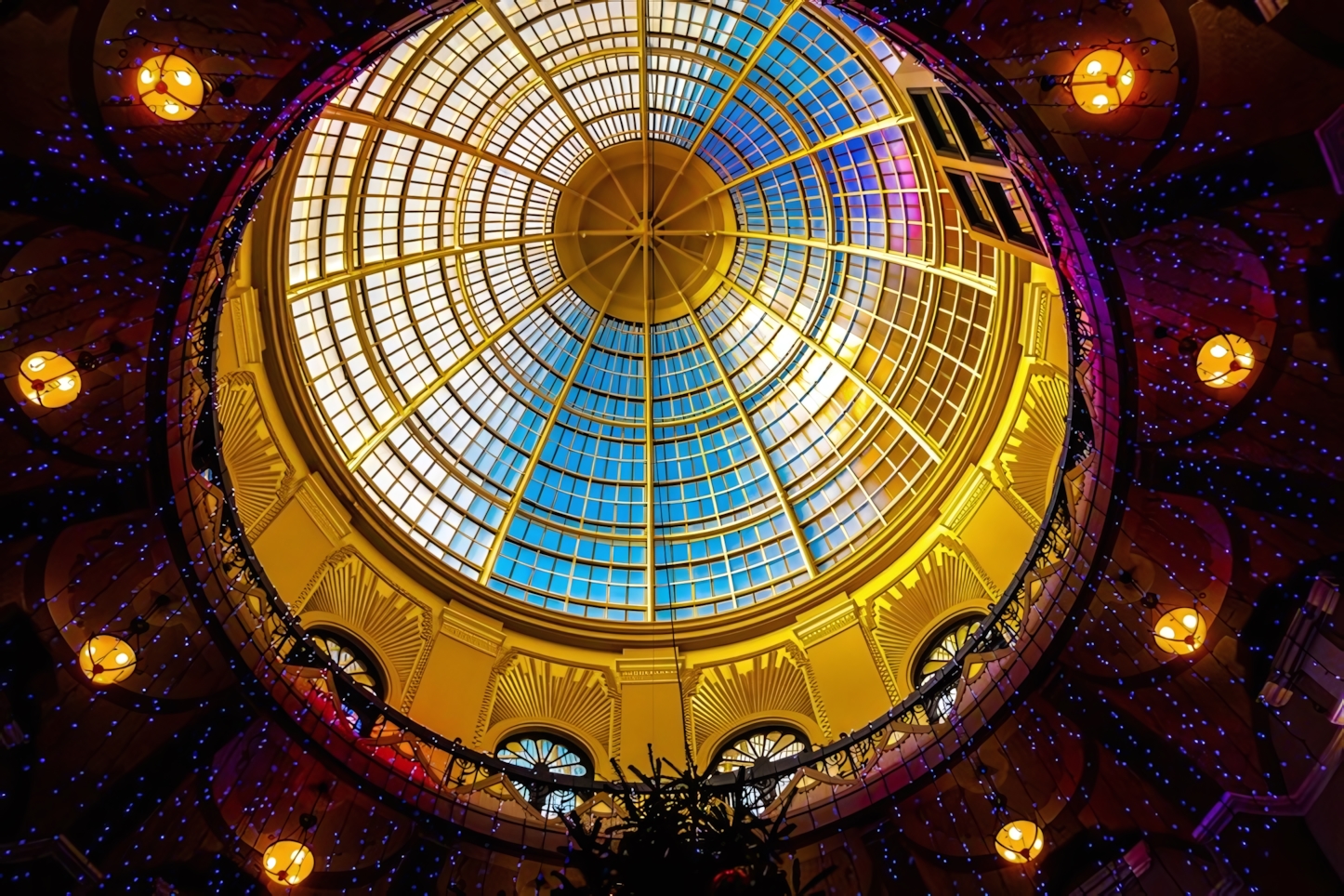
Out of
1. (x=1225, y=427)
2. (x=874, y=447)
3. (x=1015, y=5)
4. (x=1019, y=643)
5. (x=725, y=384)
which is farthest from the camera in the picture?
(x=725, y=384)

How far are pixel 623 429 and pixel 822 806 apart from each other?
1498cm

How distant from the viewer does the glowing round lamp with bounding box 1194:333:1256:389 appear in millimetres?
11008

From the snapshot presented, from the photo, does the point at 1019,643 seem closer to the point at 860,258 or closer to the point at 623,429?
the point at 860,258

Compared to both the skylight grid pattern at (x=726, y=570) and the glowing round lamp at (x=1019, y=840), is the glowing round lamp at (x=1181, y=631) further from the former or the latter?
the skylight grid pattern at (x=726, y=570)

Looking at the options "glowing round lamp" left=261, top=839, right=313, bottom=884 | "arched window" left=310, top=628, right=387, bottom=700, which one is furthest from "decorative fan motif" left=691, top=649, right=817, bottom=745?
"glowing round lamp" left=261, top=839, right=313, bottom=884

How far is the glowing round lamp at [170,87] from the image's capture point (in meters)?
10.1

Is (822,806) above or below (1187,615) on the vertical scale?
below

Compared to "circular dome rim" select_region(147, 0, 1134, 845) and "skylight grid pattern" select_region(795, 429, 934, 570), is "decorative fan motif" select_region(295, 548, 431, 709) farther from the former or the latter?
"skylight grid pattern" select_region(795, 429, 934, 570)

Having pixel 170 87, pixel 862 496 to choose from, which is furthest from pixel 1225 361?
pixel 170 87

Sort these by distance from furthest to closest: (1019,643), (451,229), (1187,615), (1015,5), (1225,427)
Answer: (451,229)
(1019,643)
(1187,615)
(1225,427)
(1015,5)

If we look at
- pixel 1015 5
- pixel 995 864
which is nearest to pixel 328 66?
pixel 1015 5

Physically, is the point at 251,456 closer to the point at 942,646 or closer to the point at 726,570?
the point at 726,570

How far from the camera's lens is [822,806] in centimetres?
1330

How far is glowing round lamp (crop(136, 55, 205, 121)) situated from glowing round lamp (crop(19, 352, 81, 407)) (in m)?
3.56
